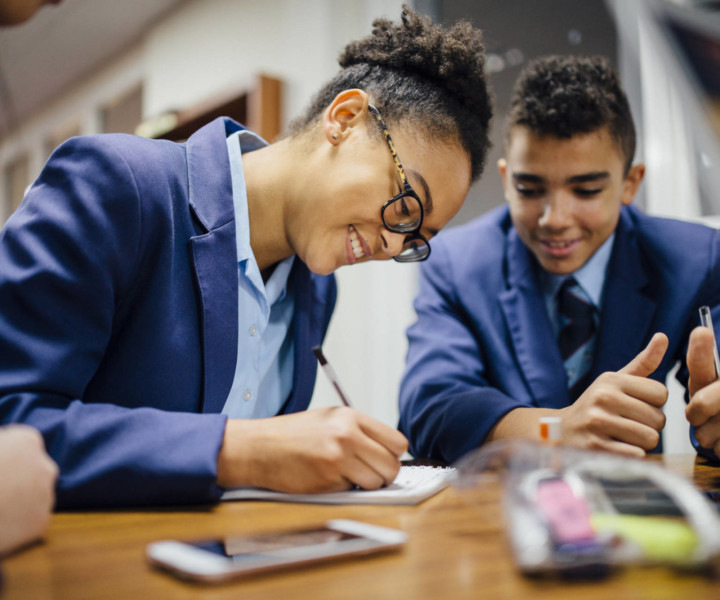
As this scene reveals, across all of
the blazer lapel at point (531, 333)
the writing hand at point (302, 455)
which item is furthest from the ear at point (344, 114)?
the blazer lapel at point (531, 333)

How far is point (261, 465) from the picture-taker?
72 centimetres

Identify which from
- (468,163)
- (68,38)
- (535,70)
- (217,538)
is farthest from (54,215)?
(68,38)

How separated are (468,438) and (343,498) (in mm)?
476

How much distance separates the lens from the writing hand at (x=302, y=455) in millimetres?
720

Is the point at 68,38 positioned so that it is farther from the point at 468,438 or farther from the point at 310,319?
the point at 468,438

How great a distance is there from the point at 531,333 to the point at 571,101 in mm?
521

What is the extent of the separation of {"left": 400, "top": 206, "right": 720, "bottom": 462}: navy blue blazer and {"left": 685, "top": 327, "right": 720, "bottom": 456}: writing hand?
29cm

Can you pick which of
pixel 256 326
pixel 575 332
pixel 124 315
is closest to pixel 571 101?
pixel 575 332

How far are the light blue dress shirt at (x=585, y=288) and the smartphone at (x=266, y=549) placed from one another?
0.97m

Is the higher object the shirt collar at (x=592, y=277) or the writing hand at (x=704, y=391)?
the shirt collar at (x=592, y=277)

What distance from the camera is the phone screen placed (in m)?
0.47

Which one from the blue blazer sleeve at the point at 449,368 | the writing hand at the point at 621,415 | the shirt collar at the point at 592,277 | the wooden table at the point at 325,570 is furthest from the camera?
the shirt collar at the point at 592,277

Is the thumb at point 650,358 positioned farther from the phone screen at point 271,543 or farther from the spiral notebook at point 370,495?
the phone screen at point 271,543

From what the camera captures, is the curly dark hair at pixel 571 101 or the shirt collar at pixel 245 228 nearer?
the shirt collar at pixel 245 228
